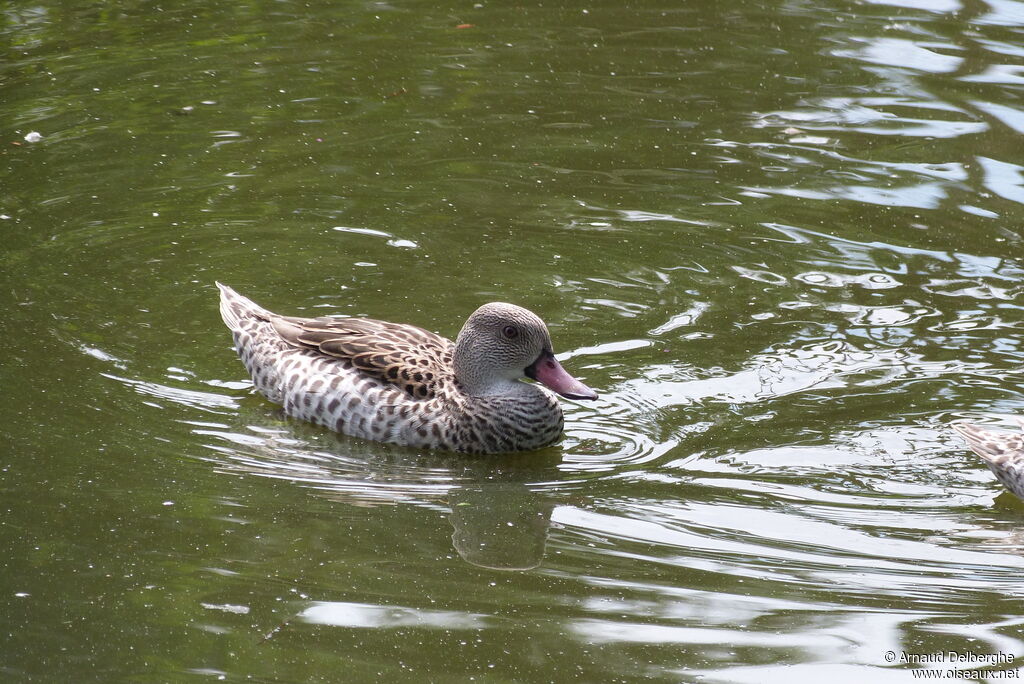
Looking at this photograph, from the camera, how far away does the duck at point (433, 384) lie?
785 cm

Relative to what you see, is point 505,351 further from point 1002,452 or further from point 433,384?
point 1002,452

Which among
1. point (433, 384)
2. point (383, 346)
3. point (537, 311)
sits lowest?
point (537, 311)

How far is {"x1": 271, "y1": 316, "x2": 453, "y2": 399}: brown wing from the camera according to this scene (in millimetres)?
8031

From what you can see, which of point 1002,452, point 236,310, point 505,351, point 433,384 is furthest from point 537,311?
point 1002,452

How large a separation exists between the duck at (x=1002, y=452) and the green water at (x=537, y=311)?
160 mm

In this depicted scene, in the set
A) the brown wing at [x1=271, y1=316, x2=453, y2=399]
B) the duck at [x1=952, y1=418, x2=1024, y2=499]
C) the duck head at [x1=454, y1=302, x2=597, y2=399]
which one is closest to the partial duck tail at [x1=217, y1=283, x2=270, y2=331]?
the brown wing at [x1=271, y1=316, x2=453, y2=399]

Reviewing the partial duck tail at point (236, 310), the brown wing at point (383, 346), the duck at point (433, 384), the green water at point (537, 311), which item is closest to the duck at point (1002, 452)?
the green water at point (537, 311)

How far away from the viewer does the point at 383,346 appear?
8227 mm

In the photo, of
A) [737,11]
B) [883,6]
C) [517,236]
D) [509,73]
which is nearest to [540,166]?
[517,236]

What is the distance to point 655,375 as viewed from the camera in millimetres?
8539

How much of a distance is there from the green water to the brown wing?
1.39 feet

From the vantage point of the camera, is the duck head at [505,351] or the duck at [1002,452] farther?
the duck head at [505,351]

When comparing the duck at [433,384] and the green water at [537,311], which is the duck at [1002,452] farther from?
the duck at [433,384]

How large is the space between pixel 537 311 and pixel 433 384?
157 centimetres
